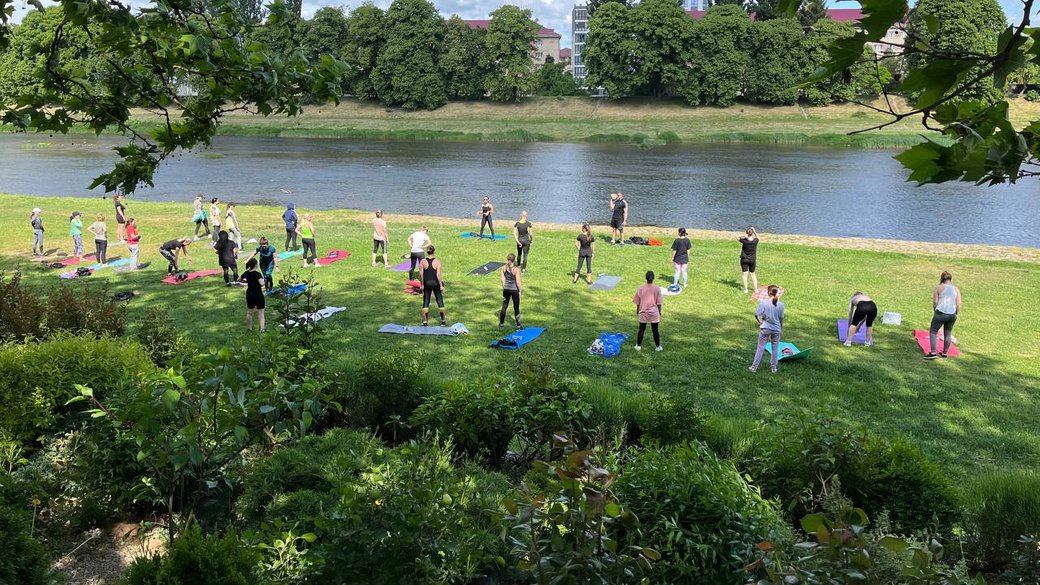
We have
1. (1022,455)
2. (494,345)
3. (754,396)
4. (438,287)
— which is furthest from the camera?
(438,287)

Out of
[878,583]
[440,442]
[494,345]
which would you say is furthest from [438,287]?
[878,583]

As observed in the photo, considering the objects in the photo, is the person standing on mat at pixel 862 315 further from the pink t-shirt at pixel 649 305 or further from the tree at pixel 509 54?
the tree at pixel 509 54

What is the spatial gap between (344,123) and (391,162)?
27590 mm

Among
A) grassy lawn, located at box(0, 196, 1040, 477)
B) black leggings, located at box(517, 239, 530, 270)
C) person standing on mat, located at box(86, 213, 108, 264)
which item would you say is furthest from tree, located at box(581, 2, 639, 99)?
person standing on mat, located at box(86, 213, 108, 264)

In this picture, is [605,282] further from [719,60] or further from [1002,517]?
[719,60]

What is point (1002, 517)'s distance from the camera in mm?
5996

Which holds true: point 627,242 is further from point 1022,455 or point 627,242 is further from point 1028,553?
point 1028,553

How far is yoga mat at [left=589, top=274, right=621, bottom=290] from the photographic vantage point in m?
17.8

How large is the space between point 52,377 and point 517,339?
7.57 m

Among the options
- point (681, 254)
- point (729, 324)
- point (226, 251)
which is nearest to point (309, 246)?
point (226, 251)

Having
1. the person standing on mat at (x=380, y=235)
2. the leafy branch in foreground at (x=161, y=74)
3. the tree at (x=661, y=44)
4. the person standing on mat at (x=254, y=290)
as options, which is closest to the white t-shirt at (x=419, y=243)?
the person standing on mat at (x=380, y=235)

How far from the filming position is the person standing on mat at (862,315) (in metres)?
13.4

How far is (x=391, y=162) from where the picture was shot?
51.8m

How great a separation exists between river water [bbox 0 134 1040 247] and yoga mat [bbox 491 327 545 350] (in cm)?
1549
